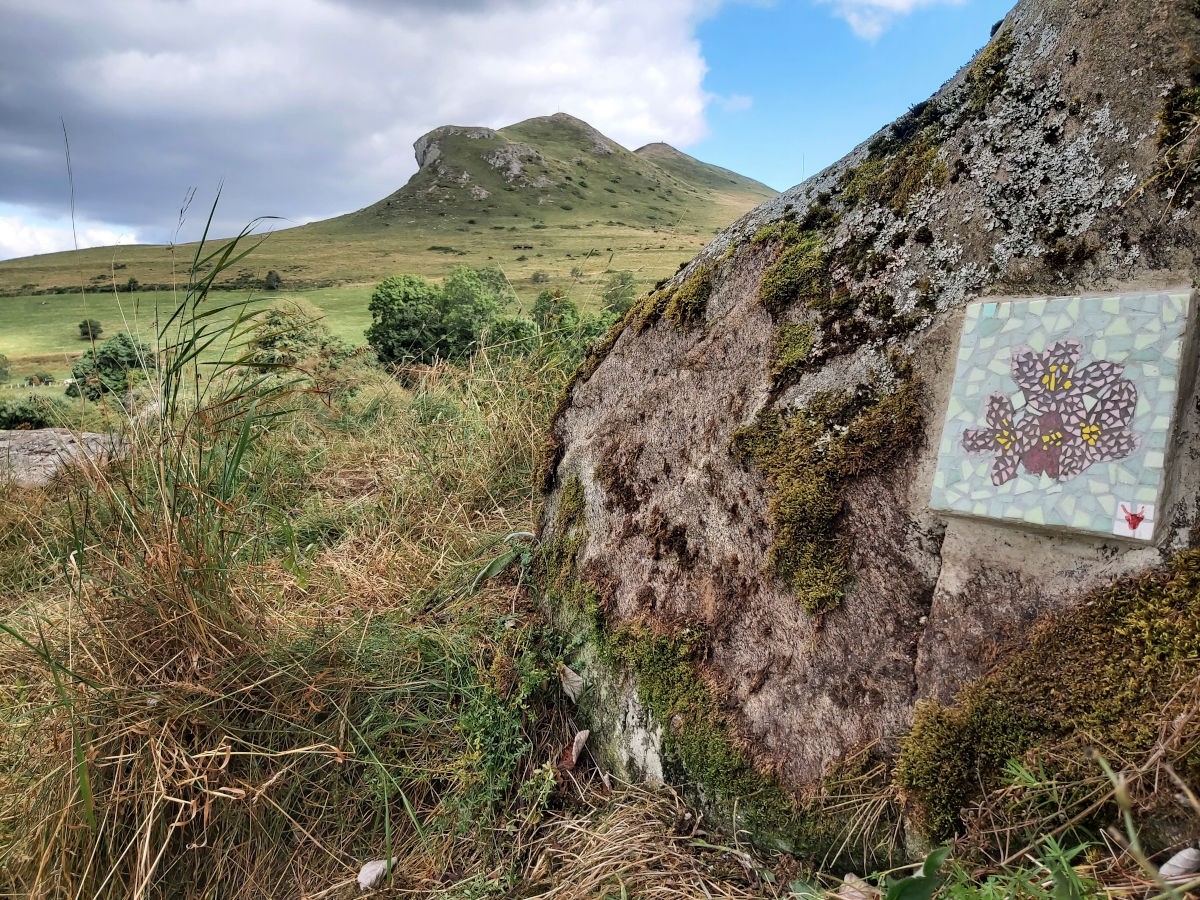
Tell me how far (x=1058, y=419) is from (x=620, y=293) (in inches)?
213

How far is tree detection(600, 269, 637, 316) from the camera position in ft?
21.2

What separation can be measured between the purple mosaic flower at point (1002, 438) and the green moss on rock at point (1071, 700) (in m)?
0.36

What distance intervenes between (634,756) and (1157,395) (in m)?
1.91

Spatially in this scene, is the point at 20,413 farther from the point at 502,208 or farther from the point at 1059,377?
the point at 502,208

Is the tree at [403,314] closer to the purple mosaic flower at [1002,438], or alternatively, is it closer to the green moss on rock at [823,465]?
the green moss on rock at [823,465]

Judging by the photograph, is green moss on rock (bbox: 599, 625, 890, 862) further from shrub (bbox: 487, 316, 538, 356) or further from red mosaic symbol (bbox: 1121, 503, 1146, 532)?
shrub (bbox: 487, 316, 538, 356)

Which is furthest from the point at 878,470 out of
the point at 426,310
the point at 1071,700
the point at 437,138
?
the point at 437,138

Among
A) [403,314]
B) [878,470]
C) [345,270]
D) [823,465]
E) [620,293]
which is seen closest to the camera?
[878,470]

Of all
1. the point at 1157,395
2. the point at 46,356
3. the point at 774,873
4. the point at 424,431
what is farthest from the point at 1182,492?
the point at 46,356

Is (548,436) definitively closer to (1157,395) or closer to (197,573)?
(197,573)

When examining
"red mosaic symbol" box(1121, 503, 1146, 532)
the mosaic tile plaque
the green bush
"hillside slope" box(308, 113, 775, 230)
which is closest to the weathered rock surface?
the green bush

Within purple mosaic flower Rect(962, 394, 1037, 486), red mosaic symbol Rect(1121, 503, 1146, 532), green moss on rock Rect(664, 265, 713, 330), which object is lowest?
red mosaic symbol Rect(1121, 503, 1146, 532)

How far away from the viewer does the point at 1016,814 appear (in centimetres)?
164

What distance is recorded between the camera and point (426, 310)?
29.8 feet
